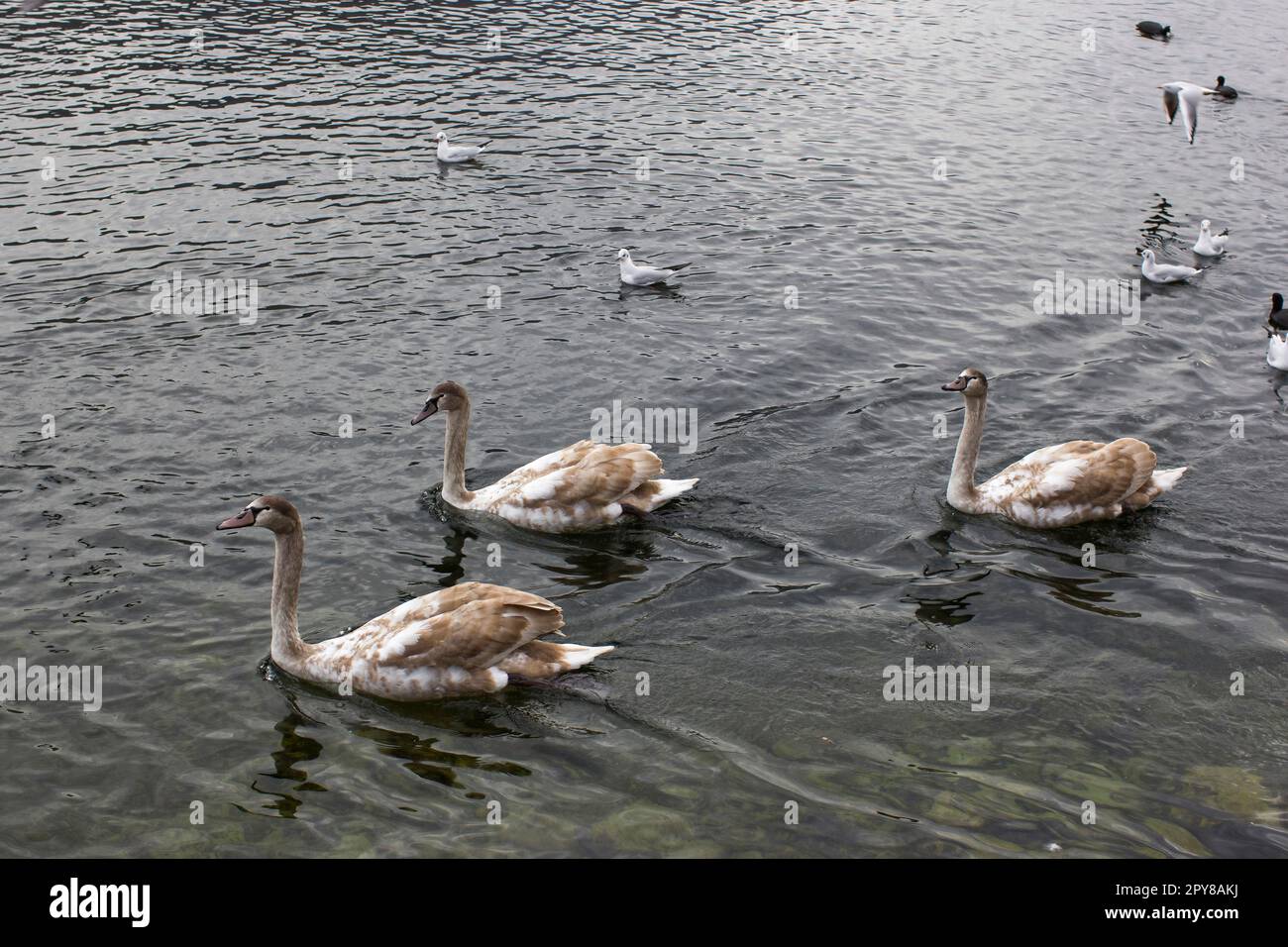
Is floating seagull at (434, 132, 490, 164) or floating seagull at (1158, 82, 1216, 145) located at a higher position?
floating seagull at (1158, 82, 1216, 145)

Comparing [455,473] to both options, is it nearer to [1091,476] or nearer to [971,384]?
[971,384]

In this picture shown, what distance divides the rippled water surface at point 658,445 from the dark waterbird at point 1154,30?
10776mm

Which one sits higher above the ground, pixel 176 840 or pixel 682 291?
pixel 682 291

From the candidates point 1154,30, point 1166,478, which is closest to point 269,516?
point 1166,478

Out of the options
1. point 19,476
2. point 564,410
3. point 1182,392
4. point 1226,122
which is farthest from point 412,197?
point 1226,122

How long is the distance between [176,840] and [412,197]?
20.2m

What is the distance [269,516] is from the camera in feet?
44.2

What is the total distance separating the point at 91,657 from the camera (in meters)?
13.6

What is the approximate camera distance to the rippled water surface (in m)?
11.8

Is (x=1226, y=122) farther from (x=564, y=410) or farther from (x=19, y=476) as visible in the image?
(x=19, y=476)

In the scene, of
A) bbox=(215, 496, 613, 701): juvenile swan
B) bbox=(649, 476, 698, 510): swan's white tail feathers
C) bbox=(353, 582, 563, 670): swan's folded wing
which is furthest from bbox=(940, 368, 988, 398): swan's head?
bbox=(353, 582, 563, 670): swan's folded wing

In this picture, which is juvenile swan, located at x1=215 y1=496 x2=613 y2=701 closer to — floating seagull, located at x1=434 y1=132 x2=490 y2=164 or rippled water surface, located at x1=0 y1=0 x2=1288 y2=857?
rippled water surface, located at x1=0 y1=0 x2=1288 y2=857

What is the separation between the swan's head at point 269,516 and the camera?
13.3 meters

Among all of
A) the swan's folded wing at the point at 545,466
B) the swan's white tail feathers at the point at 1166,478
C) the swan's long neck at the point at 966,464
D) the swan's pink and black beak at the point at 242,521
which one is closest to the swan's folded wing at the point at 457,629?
the swan's pink and black beak at the point at 242,521
